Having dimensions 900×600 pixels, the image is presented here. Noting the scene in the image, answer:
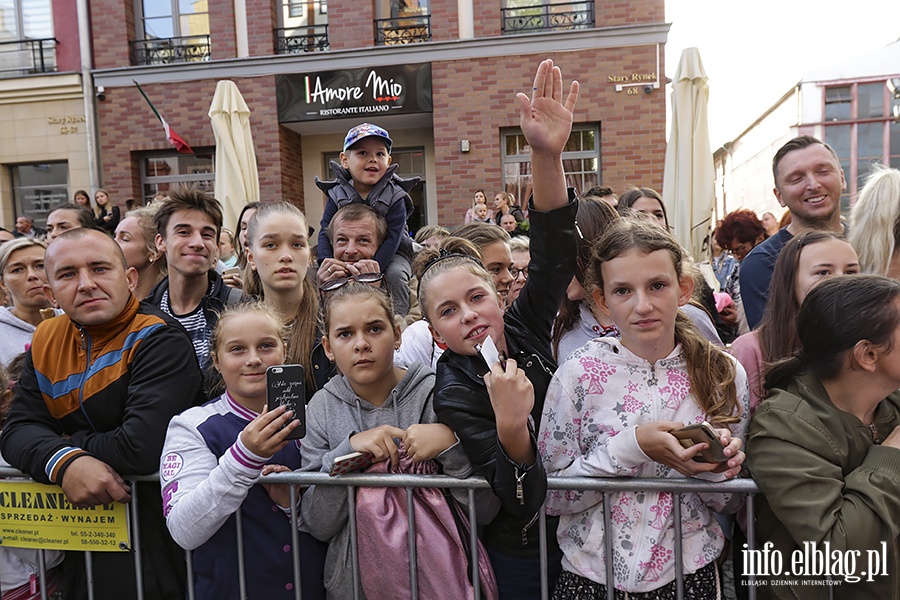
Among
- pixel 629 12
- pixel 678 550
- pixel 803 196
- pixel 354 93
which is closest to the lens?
pixel 678 550

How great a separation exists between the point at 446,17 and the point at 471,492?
10.2 meters

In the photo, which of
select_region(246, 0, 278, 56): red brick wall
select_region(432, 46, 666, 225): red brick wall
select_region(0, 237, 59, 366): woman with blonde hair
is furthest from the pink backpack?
select_region(246, 0, 278, 56): red brick wall

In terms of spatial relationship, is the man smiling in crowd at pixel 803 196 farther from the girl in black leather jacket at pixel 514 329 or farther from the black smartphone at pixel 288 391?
the black smartphone at pixel 288 391

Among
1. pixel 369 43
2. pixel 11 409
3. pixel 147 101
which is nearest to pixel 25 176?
pixel 147 101

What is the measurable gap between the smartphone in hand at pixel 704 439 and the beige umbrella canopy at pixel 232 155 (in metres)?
6.75

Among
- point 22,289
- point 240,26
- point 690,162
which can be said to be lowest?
point 22,289

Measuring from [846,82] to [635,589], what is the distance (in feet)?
111

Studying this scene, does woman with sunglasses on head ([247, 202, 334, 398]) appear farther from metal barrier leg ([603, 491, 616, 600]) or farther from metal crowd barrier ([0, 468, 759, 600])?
metal barrier leg ([603, 491, 616, 600])

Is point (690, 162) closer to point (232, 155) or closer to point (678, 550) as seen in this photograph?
point (232, 155)

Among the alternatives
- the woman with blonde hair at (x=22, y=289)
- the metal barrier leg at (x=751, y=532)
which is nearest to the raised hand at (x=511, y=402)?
the metal barrier leg at (x=751, y=532)

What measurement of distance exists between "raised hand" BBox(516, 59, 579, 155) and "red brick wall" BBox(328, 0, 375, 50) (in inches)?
372

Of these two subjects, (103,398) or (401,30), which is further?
(401,30)

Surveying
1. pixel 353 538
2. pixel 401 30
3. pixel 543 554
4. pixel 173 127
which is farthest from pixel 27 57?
pixel 543 554

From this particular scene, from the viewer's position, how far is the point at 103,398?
81.7 inches
